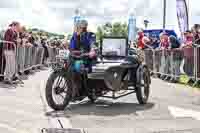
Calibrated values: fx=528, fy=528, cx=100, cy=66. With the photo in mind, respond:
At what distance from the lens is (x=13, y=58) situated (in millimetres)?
14781

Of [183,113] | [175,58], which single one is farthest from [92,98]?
[175,58]

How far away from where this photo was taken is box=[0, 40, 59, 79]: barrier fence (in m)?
14.6

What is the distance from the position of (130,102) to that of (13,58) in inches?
180

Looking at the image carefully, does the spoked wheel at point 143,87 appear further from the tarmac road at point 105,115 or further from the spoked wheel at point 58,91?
the spoked wheel at point 58,91

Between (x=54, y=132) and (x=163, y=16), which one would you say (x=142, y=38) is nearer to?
(x=54, y=132)

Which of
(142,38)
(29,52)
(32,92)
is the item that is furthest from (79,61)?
(142,38)

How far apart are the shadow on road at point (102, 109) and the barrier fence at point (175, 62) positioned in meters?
4.87

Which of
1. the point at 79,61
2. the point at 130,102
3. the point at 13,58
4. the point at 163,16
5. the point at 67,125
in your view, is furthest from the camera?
the point at 163,16

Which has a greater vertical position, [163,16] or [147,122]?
[163,16]

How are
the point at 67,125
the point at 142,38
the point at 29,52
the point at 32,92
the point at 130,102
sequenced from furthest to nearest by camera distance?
the point at 142,38, the point at 29,52, the point at 32,92, the point at 130,102, the point at 67,125

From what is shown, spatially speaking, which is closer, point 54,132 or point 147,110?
point 54,132

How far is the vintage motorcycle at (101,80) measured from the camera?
9734 millimetres

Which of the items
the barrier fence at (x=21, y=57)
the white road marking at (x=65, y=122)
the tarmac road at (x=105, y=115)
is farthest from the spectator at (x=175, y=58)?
the white road marking at (x=65, y=122)

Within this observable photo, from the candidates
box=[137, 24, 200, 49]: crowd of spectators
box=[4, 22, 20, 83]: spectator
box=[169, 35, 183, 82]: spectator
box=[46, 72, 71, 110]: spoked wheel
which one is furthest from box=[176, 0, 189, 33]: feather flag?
box=[46, 72, 71, 110]: spoked wheel
